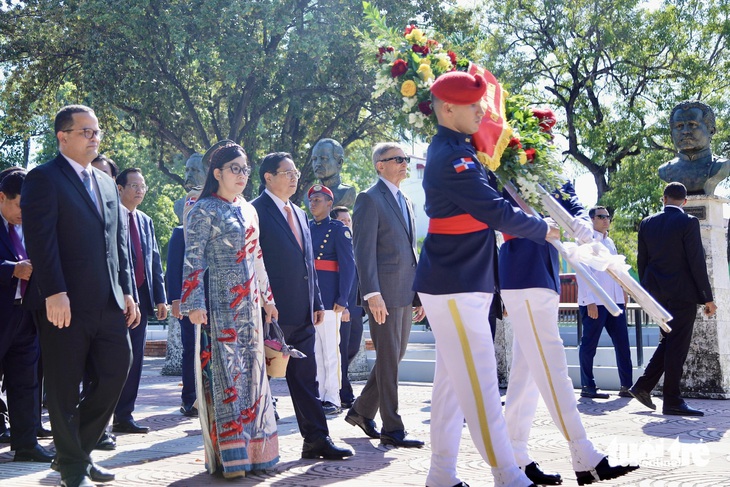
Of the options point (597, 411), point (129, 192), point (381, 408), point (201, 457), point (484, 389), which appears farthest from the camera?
point (597, 411)

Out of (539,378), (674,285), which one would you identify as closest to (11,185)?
(539,378)

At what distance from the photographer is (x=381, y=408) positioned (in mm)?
7102

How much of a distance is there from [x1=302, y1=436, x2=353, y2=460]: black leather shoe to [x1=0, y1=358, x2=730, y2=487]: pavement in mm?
95

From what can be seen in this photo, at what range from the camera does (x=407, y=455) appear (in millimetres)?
6547

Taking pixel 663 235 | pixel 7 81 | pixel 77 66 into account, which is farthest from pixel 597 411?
pixel 7 81

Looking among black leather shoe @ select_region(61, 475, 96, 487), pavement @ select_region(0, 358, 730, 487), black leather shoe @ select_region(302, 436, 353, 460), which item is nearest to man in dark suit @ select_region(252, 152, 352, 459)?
black leather shoe @ select_region(302, 436, 353, 460)

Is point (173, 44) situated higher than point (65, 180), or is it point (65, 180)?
point (173, 44)

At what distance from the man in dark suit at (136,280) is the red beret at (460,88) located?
12.8 ft

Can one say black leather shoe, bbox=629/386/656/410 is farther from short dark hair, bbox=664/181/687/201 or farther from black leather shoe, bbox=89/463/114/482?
black leather shoe, bbox=89/463/114/482

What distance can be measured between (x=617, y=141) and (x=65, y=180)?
2324 cm

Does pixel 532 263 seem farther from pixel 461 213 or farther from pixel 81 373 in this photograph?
pixel 81 373

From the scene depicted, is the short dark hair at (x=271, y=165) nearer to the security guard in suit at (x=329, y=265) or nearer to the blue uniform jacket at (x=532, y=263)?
the blue uniform jacket at (x=532, y=263)

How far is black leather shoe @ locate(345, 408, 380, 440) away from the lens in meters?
7.44

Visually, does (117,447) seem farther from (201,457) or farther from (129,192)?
(129,192)
